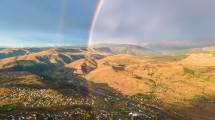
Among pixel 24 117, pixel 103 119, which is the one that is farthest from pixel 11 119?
pixel 103 119

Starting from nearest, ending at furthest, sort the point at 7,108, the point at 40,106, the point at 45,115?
the point at 45,115 → the point at 7,108 → the point at 40,106

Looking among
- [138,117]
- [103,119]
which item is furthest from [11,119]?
[138,117]

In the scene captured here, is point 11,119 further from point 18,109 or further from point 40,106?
point 40,106

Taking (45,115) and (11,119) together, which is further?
(45,115)

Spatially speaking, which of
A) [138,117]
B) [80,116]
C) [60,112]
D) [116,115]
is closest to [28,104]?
[60,112]

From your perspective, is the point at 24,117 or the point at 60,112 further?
the point at 60,112

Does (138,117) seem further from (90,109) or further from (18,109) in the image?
(18,109)

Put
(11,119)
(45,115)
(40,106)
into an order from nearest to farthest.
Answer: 1. (11,119)
2. (45,115)
3. (40,106)

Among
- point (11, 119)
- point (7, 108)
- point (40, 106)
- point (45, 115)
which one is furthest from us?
point (40, 106)
